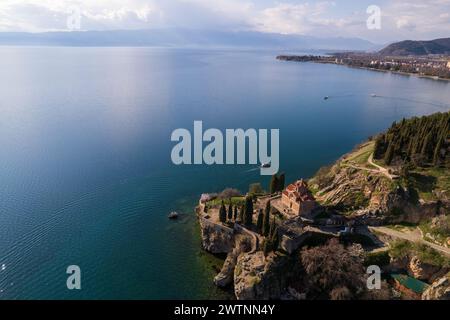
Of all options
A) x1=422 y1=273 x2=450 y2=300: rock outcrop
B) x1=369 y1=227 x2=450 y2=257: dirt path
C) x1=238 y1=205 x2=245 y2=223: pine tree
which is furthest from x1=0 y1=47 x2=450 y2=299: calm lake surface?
x1=369 y1=227 x2=450 y2=257: dirt path

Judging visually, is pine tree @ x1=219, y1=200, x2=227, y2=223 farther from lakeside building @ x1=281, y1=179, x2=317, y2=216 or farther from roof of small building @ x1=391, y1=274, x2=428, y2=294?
roof of small building @ x1=391, y1=274, x2=428, y2=294

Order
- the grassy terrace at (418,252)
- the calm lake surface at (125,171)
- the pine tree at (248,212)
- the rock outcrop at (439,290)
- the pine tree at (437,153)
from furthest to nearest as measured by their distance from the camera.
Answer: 1. the pine tree at (437,153)
2. the pine tree at (248,212)
3. the calm lake surface at (125,171)
4. the grassy terrace at (418,252)
5. the rock outcrop at (439,290)

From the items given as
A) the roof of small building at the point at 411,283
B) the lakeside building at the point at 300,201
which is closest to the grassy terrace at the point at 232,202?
the lakeside building at the point at 300,201

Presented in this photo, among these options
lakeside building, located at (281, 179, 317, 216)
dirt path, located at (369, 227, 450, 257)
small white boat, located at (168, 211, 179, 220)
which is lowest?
small white boat, located at (168, 211, 179, 220)

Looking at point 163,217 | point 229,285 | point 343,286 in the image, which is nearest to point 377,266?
point 343,286

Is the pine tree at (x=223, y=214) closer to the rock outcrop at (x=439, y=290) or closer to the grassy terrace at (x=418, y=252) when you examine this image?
the grassy terrace at (x=418, y=252)
